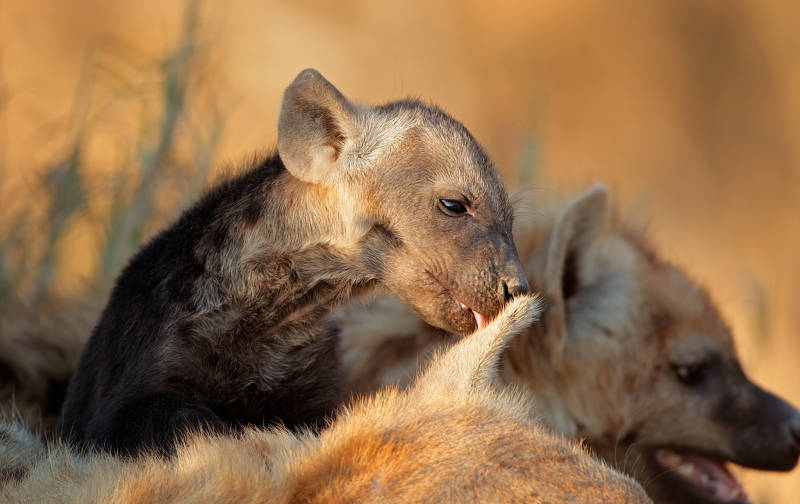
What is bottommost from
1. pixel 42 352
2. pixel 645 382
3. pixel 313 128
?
pixel 645 382

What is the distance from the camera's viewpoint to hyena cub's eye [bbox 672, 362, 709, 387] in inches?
143

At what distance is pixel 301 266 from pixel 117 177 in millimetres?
2359

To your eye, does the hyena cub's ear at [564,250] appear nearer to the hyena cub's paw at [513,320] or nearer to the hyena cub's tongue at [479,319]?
the hyena cub's tongue at [479,319]

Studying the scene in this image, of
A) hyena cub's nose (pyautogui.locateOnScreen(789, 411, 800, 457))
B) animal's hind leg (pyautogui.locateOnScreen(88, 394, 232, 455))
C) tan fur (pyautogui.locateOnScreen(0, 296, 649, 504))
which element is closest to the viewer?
tan fur (pyautogui.locateOnScreen(0, 296, 649, 504))

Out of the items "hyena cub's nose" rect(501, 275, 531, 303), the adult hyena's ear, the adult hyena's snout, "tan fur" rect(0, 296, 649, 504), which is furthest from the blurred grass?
"tan fur" rect(0, 296, 649, 504)

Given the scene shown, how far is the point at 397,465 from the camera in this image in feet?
5.10

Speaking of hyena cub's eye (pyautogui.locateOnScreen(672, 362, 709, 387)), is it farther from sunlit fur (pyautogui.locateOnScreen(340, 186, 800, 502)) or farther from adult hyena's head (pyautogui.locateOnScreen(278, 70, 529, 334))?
adult hyena's head (pyautogui.locateOnScreen(278, 70, 529, 334))

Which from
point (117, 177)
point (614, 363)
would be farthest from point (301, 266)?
point (117, 177)

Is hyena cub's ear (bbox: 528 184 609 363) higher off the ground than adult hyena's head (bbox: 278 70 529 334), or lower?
lower

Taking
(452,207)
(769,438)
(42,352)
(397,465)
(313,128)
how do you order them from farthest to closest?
1. (769,438)
2. (42,352)
3. (313,128)
4. (452,207)
5. (397,465)

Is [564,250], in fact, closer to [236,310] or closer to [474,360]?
[236,310]

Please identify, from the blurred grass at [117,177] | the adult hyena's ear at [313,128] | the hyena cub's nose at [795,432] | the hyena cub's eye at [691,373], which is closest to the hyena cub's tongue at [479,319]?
the adult hyena's ear at [313,128]

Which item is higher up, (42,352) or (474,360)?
(474,360)

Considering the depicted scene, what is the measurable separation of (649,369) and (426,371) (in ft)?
6.56
